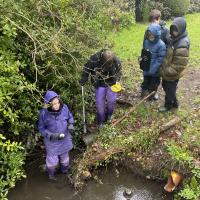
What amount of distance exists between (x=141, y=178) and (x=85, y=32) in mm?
3029

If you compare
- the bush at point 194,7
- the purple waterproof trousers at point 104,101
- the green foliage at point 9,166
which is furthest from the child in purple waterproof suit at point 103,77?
the bush at point 194,7

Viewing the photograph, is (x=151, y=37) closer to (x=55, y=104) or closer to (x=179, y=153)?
(x=179, y=153)

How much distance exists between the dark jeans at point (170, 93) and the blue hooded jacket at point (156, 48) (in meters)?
0.37

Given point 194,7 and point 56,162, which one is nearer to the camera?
point 56,162

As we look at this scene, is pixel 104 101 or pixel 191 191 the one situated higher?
pixel 104 101

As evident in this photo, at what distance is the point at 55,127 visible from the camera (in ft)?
21.5

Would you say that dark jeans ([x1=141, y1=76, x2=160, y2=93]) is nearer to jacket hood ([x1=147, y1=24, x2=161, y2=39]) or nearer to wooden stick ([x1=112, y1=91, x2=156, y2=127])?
wooden stick ([x1=112, y1=91, x2=156, y2=127])

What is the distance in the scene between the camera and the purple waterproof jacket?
21.4ft

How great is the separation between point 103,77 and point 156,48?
1389 mm

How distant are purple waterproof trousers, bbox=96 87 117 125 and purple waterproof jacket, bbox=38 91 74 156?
1.12 m

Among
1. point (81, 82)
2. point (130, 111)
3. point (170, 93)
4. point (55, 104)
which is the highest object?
point (55, 104)

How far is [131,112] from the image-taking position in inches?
325

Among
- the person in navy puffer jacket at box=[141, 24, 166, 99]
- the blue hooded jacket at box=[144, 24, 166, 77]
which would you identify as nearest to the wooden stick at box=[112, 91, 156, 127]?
the person in navy puffer jacket at box=[141, 24, 166, 99]

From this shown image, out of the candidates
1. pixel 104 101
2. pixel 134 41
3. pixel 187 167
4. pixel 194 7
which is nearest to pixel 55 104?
pixel 104 101
